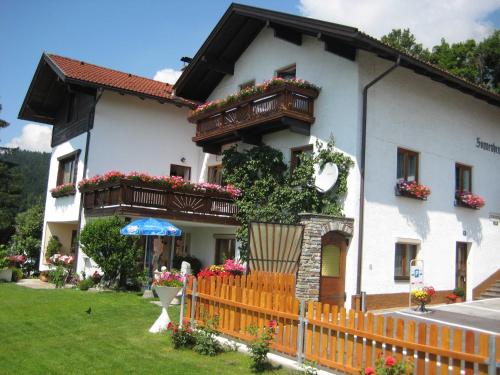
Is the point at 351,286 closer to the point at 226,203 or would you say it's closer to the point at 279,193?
the point at 279,193

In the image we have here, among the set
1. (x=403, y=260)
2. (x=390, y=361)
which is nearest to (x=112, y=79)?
(x=403, y=260)

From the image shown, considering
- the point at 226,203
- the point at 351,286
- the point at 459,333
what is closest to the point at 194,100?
the point at 226,203

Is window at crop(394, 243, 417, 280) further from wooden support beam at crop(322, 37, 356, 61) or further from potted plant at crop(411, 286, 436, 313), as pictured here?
wooden support beam at crop(322, 37, 356, 61)

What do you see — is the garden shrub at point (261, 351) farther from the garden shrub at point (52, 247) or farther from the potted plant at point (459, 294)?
the garden shrub at point (52, 247)

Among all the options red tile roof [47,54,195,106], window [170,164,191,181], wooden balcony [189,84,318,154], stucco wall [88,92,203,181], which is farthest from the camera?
window [170,164,191,181]

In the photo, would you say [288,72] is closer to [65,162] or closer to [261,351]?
[65,162]

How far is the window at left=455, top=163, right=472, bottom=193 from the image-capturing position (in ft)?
56.1

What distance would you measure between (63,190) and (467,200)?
48.5ft

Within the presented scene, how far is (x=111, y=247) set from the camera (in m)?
15.1

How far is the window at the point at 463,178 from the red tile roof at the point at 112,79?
1042cm

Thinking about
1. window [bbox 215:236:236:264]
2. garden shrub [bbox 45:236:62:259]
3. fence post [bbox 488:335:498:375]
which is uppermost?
window [bbox 215:236:236:264]

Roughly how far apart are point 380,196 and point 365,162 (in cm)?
111

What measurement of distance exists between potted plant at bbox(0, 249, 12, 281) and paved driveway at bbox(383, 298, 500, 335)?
1373cm

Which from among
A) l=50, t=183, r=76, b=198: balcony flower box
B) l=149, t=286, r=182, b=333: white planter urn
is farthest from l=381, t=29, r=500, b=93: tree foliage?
l=149, t=286, r=182, b=333: white planter urn
